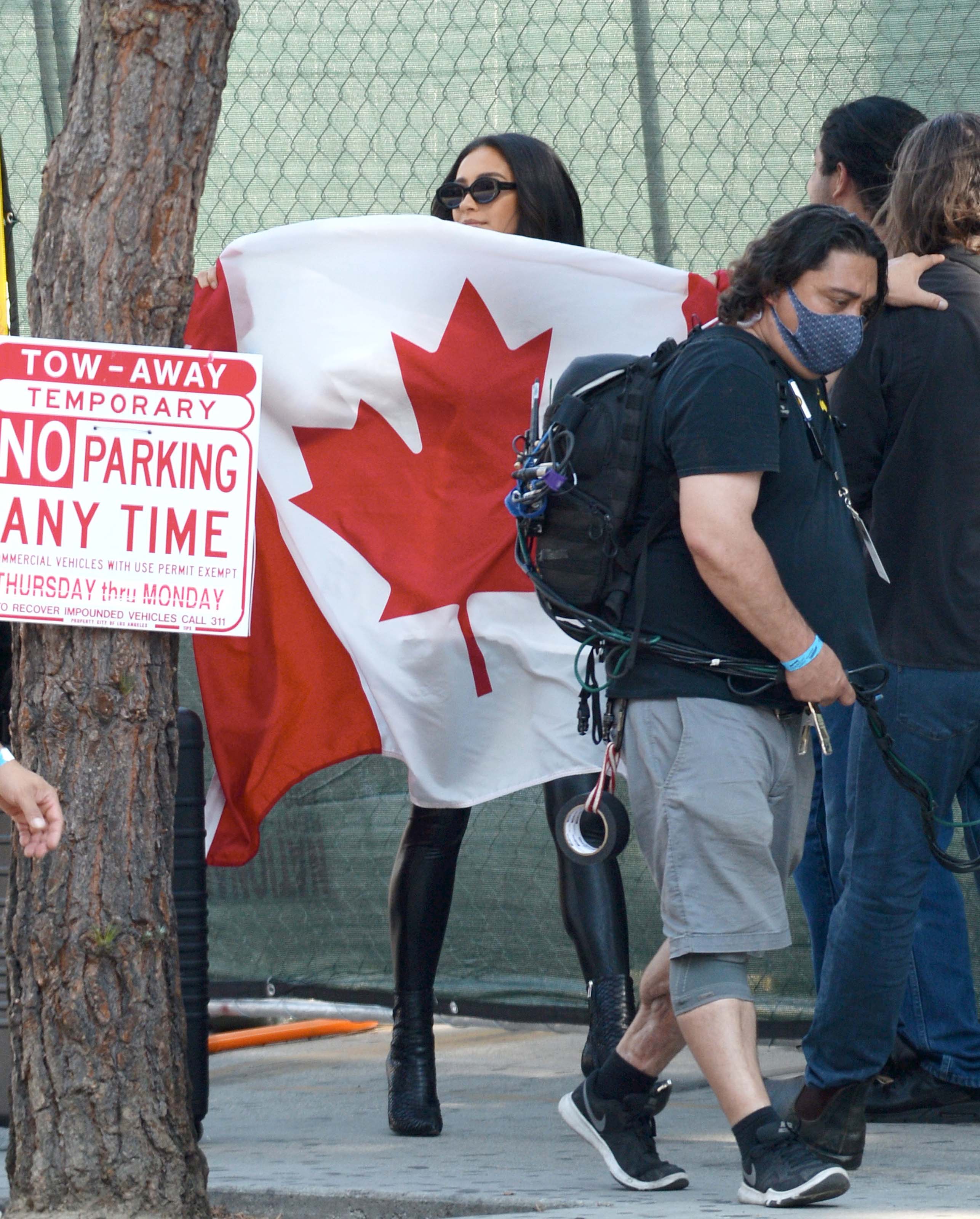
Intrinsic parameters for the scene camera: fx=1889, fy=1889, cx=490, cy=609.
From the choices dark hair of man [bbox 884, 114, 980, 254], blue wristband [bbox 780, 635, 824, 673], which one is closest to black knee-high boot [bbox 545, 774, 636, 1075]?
blue wristband [bbox 780, 635, 824, 673]

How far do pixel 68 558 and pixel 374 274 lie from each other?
4.74 ft

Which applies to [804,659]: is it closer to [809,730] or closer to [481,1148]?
[809,730]

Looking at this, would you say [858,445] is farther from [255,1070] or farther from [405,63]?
[255,1070]

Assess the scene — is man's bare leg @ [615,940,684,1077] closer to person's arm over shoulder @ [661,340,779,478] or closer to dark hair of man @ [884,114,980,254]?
person's arm over shoulder @ [661,340,779,478]

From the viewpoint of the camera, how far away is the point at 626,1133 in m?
3.48

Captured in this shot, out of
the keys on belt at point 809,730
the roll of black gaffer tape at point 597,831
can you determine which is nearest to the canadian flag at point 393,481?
the roll of black gaffer tape at point 597,831

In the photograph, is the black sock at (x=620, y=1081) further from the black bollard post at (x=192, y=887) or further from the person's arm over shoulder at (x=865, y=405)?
the person's arm over shoulder at (x=865, y=405)

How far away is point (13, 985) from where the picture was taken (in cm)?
326

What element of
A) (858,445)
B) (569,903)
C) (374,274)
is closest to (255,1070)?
(569,903)

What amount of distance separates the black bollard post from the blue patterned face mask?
1.45 metres

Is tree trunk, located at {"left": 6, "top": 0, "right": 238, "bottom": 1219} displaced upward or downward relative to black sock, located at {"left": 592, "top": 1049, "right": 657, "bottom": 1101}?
upward

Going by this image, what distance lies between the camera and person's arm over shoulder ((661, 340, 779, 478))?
10.5 feet

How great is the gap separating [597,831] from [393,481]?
4.07 ft

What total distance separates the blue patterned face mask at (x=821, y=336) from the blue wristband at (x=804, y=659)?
51 centimetres
